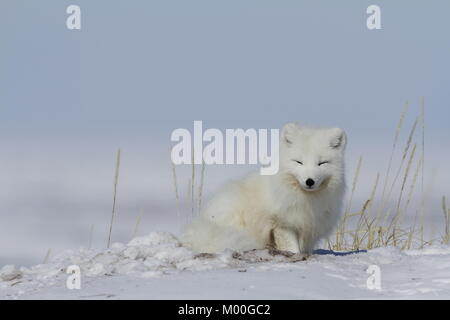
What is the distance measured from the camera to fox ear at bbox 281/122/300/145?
207 inches

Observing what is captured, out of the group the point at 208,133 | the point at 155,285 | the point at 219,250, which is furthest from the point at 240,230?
the point at 155,285

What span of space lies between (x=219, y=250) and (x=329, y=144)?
3.48ft

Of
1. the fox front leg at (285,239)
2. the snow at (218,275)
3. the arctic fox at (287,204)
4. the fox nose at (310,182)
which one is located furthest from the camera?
the fox front leg at (285,239)

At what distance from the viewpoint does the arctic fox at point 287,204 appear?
5.09 metres

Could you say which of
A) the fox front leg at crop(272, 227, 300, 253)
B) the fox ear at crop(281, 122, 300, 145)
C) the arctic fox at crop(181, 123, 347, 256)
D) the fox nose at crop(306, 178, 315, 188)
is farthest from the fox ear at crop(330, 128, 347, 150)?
the fox front leg at crop(272, 227, 300, 253)

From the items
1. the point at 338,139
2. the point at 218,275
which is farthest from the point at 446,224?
the point at 218,275

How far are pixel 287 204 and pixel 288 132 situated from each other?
0.51 m

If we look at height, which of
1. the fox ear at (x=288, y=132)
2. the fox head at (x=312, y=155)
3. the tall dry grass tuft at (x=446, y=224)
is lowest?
the tall dry grass tuft at (x=446, y=224)

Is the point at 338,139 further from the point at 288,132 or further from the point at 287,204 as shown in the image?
the point at 287,204

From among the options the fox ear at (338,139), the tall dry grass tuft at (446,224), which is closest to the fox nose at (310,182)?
the fox ear at (338,139)

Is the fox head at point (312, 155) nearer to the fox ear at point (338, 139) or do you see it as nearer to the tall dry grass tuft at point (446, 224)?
the fox ear at point (338, 139)

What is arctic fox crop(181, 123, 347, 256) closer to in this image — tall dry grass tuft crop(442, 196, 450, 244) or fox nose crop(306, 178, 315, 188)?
fox nose crop(306, 178, 315, 188)

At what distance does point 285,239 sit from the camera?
17.1 ft
